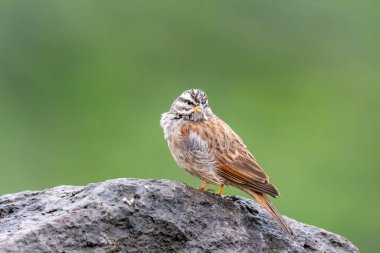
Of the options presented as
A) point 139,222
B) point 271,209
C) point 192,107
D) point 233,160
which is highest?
point 192,107

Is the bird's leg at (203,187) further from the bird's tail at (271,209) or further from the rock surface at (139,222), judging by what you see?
the bird's tail at (271,209)

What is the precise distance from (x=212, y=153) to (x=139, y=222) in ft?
5.90

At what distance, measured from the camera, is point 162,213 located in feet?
30.0

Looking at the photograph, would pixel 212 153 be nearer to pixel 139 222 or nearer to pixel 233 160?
pixel 233 160

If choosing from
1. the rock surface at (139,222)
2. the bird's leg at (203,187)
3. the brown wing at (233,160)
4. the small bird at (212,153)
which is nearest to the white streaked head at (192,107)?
the small bird at (212,153)

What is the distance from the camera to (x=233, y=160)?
412 inches

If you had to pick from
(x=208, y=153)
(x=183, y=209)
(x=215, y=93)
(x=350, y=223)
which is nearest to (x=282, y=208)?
(x=350, y=223)

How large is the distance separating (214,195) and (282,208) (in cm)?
746

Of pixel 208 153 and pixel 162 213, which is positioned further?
pixel 208 153

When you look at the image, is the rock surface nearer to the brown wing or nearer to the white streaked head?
the brown wing

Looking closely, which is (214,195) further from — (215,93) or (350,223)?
(215,93)

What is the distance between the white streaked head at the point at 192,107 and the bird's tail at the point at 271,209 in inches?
46.7

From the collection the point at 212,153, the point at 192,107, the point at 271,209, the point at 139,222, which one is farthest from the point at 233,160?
the point at 139,222

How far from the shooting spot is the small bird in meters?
10.3
